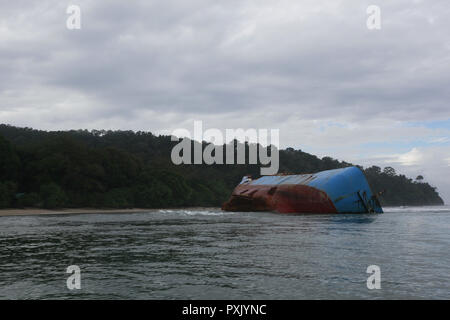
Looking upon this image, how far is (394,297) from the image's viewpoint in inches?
359

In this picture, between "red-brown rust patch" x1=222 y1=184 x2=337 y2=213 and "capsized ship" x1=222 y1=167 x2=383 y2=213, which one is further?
"red-brown rust patch" x1=222 y1=184 x2=337 y2=213

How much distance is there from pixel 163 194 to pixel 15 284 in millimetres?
77339

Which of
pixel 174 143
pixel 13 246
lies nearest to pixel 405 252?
pixel 13 246
